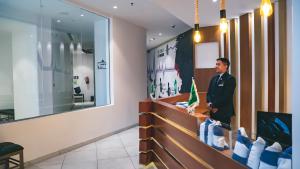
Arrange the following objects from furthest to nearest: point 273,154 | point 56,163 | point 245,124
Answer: point 245,124 → point 56,163 → point 273,154

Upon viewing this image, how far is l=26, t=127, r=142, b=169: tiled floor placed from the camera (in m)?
4.17

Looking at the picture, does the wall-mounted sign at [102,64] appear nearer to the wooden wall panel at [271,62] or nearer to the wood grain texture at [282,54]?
the wooden wall panel at [271,62]

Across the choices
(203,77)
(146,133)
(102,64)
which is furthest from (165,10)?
Answer: (146,133)

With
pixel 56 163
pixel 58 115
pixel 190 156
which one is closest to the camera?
pixel 190 156

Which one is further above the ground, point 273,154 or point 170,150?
point 273,154

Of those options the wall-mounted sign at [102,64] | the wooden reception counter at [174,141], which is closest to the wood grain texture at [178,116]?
the wooden reception counter at [174,141]

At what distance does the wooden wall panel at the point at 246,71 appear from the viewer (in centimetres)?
521

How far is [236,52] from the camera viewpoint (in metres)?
5.71

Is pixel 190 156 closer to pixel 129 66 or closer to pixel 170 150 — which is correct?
pixel 170 150

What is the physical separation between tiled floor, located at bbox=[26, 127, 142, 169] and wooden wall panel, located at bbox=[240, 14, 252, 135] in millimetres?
2688

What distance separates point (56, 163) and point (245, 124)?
422 centimetres

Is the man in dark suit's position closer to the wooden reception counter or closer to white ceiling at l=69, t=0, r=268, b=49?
the wooden reception counter

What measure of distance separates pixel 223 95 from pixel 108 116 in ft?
11.8

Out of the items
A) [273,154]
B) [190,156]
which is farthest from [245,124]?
[273,154]
